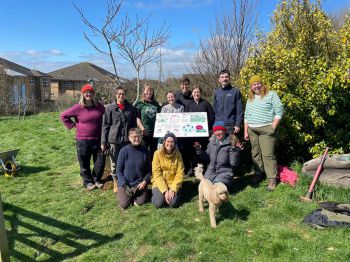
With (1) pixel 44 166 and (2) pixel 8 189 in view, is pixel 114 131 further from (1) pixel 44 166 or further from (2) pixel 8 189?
(1) pixel 44 166

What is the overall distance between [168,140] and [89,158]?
210 cm

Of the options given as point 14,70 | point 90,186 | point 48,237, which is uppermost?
point 14,70

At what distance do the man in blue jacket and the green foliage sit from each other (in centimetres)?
90

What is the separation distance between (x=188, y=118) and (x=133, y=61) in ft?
7.62

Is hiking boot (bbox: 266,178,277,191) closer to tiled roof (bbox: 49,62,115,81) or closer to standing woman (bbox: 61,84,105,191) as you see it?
standing woman (bbox: 61,84,105,191)

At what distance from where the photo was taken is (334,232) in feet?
14.5

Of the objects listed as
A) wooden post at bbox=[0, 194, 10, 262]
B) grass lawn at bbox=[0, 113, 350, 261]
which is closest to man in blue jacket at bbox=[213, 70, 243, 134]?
grass lawn at bbox=[0, 113, 350, 261]

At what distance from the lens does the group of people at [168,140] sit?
5.90 m

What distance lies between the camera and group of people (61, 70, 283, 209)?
19.4 feet

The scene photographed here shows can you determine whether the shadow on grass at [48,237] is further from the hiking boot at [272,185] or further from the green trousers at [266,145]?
the green trousers at [266,145]

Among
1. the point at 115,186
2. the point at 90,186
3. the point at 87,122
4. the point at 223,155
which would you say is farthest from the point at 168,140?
the point at 90,186

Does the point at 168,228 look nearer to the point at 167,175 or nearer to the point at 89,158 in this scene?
the point at 167,175

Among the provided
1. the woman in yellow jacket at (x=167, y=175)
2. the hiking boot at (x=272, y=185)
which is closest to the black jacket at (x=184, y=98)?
the woman in yellow jacket at (x=167, y=175)

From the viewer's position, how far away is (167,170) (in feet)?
19.5
